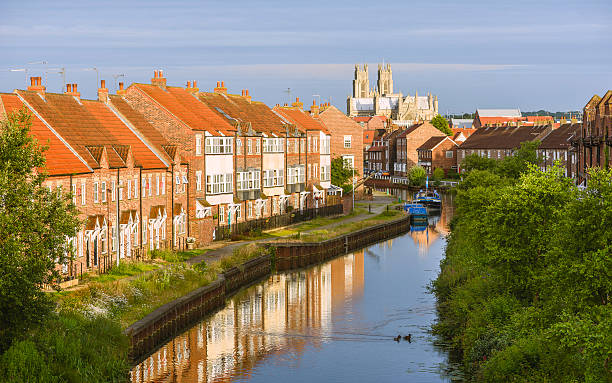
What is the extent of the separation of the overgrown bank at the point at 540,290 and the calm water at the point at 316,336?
7.46 ft

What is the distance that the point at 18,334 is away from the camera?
2559 cm

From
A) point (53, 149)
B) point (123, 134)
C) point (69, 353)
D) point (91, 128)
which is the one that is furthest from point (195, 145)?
point (69, 353)

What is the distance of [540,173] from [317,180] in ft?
188

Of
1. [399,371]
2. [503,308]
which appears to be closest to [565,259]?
[503,308]

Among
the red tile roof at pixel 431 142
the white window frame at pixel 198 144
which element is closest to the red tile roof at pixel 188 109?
the white window frame at pixel 198 144

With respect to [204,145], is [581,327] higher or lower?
lower

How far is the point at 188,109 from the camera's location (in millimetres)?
64375

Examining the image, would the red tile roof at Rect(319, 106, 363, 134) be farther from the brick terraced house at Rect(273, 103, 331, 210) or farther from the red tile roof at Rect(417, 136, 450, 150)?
the red tile roof at Rect(417, 136, 450, 150)

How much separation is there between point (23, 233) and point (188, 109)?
40071 mm

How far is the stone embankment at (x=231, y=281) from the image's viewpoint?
35125mm

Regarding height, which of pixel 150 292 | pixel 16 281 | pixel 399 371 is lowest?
pixel 399 371

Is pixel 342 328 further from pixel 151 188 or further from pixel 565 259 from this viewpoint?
pixel 565 259

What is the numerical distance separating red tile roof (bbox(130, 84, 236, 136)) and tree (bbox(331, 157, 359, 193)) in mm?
33170

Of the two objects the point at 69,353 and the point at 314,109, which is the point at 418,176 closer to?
the point at 314,109
